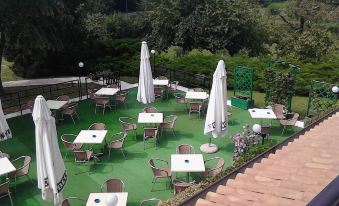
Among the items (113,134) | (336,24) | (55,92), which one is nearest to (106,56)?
(55,92)

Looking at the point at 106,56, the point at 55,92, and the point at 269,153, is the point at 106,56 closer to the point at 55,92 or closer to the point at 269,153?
the point at 55,92

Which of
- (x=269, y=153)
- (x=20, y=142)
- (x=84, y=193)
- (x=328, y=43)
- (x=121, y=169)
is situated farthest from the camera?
(x=328, y=43)

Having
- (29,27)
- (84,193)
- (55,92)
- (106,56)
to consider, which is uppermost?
(29,27)

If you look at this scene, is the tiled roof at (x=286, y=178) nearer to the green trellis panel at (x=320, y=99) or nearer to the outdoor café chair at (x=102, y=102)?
the green trellis panel at (x=320, y=99)

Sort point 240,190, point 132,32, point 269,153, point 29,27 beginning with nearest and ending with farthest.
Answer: point 240,190
point 269,153
point 29,27
point 132,32

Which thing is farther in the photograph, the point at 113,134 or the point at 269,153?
the point at 113,134

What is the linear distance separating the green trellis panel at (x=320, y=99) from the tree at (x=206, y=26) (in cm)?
775

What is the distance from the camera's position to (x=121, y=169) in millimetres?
11305

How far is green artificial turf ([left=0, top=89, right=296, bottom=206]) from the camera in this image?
33.3ft

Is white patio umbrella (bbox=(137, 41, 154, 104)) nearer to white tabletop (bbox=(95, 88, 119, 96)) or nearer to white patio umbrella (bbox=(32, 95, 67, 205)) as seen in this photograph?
white tabletop (bbox=(95, 88, 119, 96))

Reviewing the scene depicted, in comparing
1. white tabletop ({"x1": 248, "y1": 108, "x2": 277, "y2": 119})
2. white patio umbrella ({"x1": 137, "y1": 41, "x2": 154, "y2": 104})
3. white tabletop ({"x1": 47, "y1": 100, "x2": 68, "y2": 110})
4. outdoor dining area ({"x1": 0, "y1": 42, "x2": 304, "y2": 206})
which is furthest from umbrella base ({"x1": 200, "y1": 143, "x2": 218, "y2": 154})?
white tabletop ({"x1": 47, "y1": 100, "x2": 68, "y2": 110})

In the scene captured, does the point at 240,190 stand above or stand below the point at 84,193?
above

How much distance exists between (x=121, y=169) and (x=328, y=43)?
1738cm

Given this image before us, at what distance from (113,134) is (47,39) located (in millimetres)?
7231
